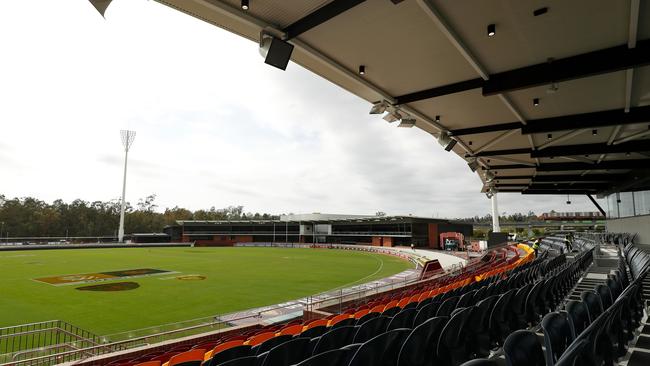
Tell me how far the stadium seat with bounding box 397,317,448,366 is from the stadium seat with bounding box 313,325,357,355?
3.84ft

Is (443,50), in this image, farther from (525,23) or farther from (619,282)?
(619,282)

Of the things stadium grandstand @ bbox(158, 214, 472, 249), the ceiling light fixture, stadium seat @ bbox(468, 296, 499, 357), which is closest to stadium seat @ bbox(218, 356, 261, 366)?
stadium seat @ bbox(468, 296, 499, 357)

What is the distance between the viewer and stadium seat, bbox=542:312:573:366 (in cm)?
312

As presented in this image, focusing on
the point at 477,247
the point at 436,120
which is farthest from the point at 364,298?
the point at 477,247

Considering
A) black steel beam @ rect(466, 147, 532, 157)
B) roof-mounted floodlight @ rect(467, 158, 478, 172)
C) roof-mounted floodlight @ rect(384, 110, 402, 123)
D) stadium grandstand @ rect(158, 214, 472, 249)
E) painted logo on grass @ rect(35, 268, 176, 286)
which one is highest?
black steel beam @ rect(466, 147, 532, 157)

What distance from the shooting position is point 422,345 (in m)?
3.67

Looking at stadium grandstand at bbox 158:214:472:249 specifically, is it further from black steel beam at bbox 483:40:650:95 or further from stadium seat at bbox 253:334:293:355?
stadium seat at bbox 253:334:293:355

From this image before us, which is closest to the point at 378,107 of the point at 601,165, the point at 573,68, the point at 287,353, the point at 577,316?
the point at 573,68

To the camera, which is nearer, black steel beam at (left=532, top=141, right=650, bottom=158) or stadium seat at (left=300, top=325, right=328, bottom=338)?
stadium seat at (left=300, top=325, right=328, bottom=338)

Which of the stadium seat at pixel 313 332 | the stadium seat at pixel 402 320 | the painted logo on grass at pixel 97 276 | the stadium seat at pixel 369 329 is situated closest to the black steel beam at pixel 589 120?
the stadium seat at pixel 402 320

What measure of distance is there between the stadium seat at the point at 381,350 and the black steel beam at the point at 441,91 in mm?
6509

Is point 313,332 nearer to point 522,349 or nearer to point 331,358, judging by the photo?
point 331,358

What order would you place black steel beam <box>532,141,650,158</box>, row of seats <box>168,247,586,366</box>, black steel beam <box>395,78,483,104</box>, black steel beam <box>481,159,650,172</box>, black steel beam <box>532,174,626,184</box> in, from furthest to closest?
black steel beam <box>532,174,626,184</box>, black steel beam <box>481,159,650,172</box>, black steel beam <box>532,141,650,158</box>, black steel beam <box>395,78,483,104</box>, row of seats <box>168,247,586,366</box>

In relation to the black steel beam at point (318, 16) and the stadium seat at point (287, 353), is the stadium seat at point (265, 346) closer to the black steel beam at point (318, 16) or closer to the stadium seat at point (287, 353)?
the stadium seat at point (287, 353)
